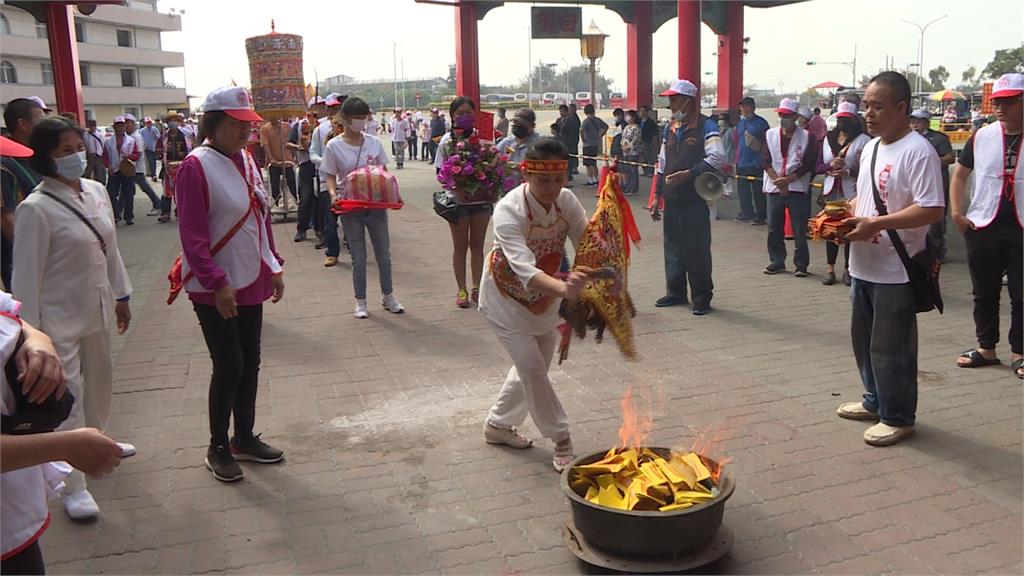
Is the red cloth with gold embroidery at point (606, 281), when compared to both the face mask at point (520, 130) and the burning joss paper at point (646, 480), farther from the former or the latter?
the face mask at point (520, 130)

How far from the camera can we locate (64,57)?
15672 mm

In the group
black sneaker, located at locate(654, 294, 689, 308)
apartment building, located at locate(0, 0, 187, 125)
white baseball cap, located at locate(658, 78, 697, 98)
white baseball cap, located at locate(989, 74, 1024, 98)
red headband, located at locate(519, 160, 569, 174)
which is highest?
apartment building, located at locate(0, 0, 187, 125)

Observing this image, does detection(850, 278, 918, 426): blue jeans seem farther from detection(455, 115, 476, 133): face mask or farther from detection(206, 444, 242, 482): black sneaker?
detection(455, 115, 476, 133): face mask

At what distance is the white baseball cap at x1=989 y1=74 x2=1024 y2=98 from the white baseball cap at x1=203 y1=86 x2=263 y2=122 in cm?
492

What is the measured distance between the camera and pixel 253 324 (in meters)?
4.42

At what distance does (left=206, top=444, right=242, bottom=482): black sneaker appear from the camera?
14.3 feet

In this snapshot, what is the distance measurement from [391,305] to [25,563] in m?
5.89

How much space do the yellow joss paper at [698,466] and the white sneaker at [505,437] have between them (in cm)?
131

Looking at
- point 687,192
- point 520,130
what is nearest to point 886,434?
point 687,192

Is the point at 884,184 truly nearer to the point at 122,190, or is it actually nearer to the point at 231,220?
the point at 231,220

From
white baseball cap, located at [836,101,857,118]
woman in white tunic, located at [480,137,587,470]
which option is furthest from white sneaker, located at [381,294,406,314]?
white baseball cap, located at [836,101,857,118]

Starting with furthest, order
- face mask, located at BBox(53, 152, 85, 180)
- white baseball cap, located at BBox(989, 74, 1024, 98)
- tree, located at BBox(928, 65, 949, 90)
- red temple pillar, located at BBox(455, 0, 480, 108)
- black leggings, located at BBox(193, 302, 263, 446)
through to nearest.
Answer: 1. tree, located at BBox(928, 65, 949, 90)
2. red temple pillar, located at BBox(455, 0, 480, 108)
3. white baseball cap, located at BBox(989, 74, 1024, 98)
4. black leggings, located at BBox(193, 302, 263, 446)
5. face mask, located at BBox(53, 152, 85, 180)

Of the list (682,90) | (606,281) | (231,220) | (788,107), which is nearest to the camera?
(606,281)

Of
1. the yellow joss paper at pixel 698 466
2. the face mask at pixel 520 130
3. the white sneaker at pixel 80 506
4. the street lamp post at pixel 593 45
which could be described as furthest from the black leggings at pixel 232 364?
the street lamp post at pixel 593 45
